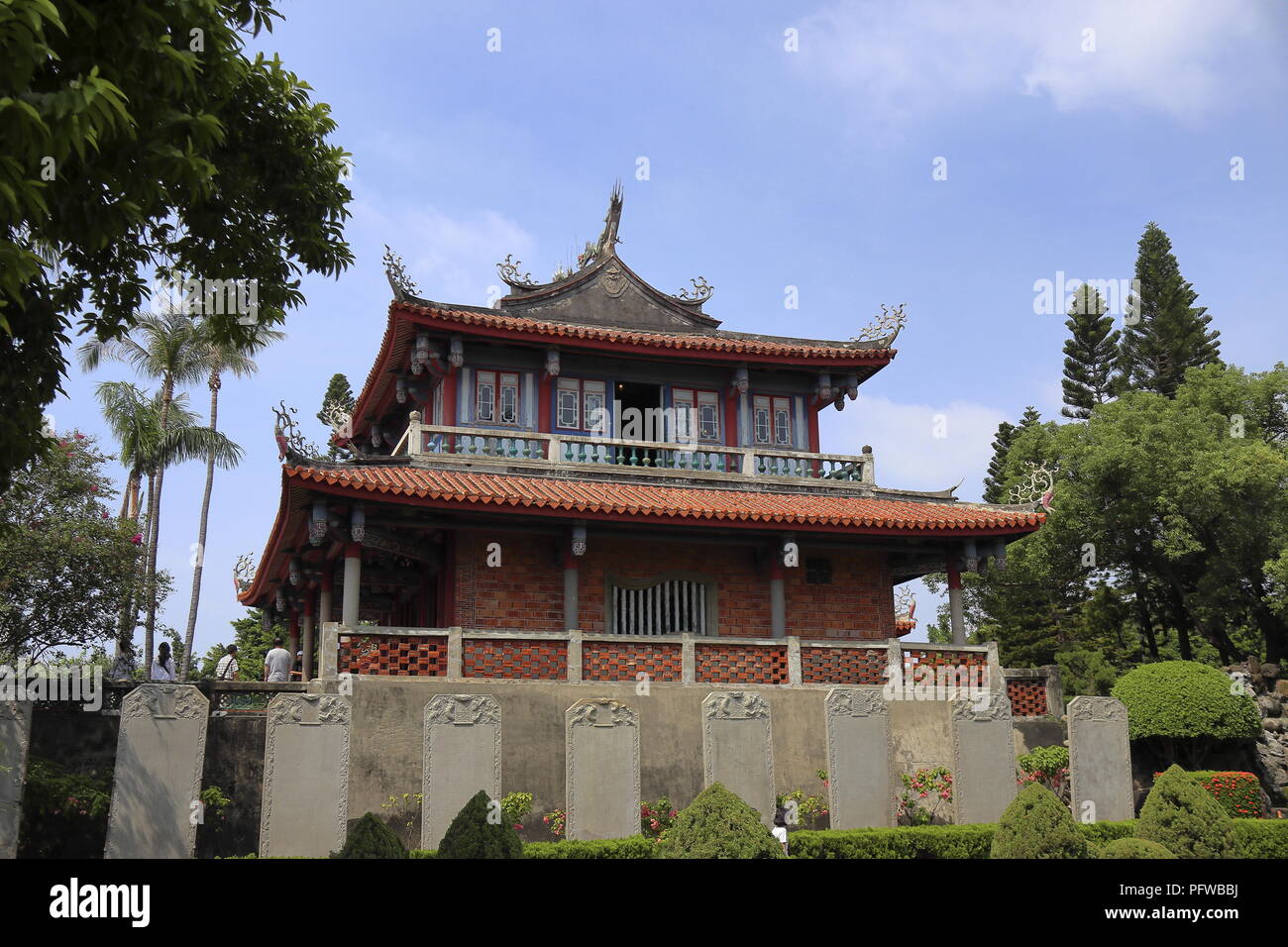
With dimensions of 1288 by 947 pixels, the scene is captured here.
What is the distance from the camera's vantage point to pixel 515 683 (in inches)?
666

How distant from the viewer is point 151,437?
38.3m

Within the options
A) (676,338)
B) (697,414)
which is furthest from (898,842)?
(676,338)

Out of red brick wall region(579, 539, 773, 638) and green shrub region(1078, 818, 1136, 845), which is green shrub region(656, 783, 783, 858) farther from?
red brick wall region(579, 539, 773, 638)

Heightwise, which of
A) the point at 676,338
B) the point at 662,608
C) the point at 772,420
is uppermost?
the point at 676,338

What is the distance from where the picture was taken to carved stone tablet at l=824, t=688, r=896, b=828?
15.7 m

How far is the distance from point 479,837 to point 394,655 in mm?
6073

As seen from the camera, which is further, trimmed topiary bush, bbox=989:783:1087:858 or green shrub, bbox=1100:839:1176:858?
trimmed topiary bush, bbox=989:783:1087:858

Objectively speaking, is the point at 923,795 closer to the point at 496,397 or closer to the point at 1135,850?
the point at 1135,850

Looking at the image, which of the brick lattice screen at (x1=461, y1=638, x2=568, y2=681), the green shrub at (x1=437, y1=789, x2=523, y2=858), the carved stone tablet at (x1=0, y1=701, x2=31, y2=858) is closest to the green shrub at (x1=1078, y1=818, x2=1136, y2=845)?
the brick lattice screen at (x1=461, y1=638, x2=568, y2=681)

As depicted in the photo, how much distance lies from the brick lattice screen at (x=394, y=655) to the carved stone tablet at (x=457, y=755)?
9.40 feet

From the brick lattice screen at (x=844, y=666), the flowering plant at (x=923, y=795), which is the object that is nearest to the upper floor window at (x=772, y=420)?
the brick lattice screen at (x=844, y=666)

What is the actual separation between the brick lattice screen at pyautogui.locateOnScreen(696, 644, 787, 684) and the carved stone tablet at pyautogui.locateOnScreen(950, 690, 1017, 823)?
10.1 ft
